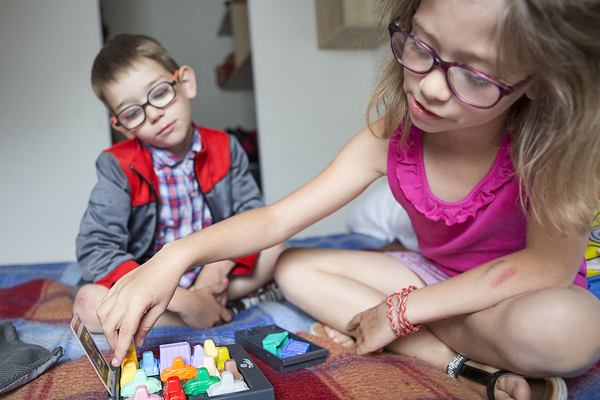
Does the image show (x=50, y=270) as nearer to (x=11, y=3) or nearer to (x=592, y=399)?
(x=11, y=3)

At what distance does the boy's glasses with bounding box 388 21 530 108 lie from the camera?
1.69 feet

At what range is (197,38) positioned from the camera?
3.37 metres

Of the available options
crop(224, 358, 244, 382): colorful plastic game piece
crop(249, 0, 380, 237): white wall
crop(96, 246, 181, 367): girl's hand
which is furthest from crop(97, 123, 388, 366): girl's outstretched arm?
crop(249, 0, 380, 237): white wall

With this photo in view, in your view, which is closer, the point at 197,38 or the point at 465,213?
the point at 465,213

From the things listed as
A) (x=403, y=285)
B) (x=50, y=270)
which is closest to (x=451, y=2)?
(x=403, y=285)

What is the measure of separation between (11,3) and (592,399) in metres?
2.38

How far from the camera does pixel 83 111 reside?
6.46 ft

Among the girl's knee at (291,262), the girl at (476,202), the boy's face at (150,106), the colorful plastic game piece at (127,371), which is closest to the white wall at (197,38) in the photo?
the boy's face at (150,106)

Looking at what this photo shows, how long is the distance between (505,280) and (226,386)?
405mm

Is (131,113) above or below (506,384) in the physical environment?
above


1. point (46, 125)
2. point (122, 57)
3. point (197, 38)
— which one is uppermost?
point (197, 38)

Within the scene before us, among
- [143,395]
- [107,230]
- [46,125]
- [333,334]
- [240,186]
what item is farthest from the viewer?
[46,125]

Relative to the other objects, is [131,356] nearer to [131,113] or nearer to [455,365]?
[455,365]

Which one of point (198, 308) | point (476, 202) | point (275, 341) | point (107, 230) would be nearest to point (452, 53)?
point (476, 202)
